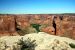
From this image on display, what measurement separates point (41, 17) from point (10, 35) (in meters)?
6.91

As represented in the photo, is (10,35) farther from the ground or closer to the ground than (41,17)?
closer to the ground

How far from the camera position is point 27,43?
61.7 ft

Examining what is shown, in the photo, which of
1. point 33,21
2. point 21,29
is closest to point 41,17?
point 33,21

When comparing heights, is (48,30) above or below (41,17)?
below

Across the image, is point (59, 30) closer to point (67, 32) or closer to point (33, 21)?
point (67, 32)

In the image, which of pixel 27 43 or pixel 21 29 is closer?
pixel 27 43

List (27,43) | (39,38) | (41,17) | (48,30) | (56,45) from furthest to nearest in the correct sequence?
(41,17)
(48,30)
(39,38)
(27,43)
(56,45)

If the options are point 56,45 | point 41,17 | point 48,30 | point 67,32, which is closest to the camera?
point 56,45

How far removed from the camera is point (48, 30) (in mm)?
30578

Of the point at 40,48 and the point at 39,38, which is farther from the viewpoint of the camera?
the point at 39,38

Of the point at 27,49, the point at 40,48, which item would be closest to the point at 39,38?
the point at 40,48

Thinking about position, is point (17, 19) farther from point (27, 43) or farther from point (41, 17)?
point (27, 43)

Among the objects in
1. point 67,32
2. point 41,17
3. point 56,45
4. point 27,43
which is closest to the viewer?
point 56,45

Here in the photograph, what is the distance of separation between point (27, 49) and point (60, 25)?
42.9ft
